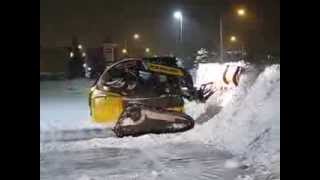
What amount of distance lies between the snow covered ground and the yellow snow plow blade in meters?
0.04

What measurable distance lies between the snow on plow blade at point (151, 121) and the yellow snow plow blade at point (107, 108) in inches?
1.7

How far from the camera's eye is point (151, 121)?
2.96 m

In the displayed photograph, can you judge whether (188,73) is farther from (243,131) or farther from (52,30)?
(52,30)

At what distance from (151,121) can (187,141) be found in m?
0.22

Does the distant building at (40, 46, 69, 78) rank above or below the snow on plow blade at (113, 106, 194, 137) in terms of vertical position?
above

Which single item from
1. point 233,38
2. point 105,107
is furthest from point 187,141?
point 233,38

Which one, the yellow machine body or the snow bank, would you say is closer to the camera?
the yellow machine body

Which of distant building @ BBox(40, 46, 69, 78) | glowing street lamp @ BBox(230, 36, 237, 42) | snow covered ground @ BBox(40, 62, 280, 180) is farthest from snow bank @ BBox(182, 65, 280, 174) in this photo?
distant building @ BBox(40, 46, 69, 78)

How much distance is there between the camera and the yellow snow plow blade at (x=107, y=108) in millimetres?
2883

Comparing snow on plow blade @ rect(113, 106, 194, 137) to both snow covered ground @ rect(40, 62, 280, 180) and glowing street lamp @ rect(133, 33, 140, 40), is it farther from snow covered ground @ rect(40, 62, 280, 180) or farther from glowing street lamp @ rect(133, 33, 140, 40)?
glowing street lamp @ rect(133, 33, 140, 40)

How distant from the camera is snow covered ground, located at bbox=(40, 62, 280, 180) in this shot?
9.32ft

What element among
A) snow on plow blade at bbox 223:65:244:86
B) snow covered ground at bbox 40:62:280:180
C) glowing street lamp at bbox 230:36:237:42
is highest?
glowing street lamp at bbox 230:36:237:42

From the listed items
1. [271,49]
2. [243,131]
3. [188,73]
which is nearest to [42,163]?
[188,73]
